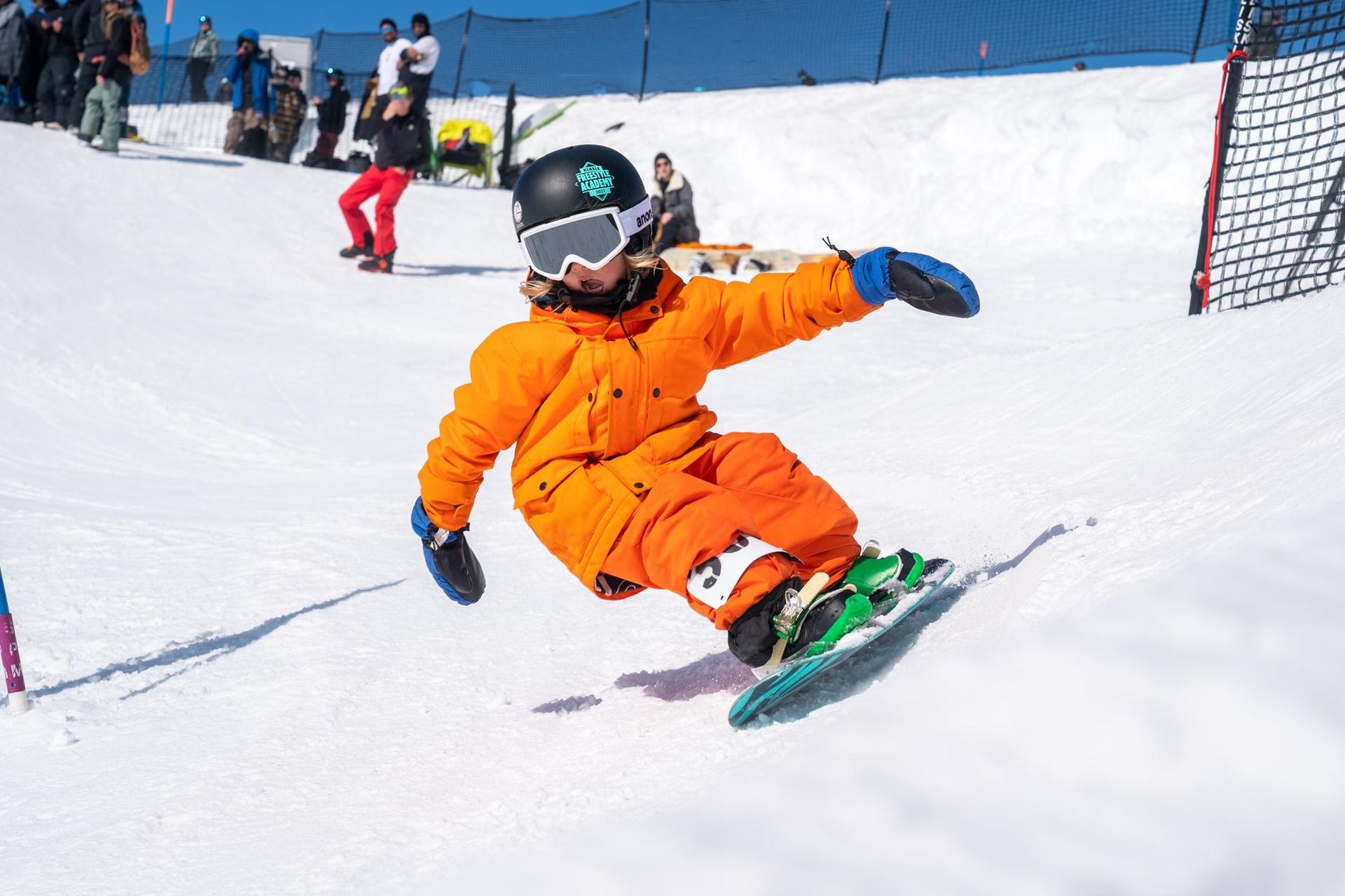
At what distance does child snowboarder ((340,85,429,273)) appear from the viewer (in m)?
10.1

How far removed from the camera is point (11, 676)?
3318 mm

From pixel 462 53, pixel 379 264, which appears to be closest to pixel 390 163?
pixel 379 264

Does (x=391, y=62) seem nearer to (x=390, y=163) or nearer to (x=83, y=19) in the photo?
(x=390, y=163)

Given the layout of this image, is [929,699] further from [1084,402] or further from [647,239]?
[1084,402]

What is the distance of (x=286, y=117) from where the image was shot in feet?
51.4

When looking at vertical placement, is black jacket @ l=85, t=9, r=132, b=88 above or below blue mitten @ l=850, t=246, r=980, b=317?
above

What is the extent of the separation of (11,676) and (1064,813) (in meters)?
3.04

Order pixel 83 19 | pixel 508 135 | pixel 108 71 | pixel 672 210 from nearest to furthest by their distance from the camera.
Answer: pixel 108 71, pixel 83 19, pixel 672 210, pixel 508 135

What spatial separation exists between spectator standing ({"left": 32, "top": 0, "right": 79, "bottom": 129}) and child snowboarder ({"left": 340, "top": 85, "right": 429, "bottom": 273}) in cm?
419

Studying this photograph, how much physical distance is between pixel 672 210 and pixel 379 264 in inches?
116

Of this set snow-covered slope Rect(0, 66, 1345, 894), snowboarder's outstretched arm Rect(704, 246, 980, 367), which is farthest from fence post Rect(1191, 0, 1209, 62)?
snowboarder's outstretched arm Rect(704, 246, 980, 367)

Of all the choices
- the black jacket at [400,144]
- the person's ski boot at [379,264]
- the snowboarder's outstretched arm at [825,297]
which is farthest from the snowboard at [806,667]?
the person's ski boot at [379,264]

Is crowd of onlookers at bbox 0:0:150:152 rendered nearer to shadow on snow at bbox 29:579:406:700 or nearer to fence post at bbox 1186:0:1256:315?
shadow on snow at bbox 29:579:406:700

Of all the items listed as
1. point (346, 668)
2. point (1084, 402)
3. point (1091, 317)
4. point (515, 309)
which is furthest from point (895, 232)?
point (346, 668)
